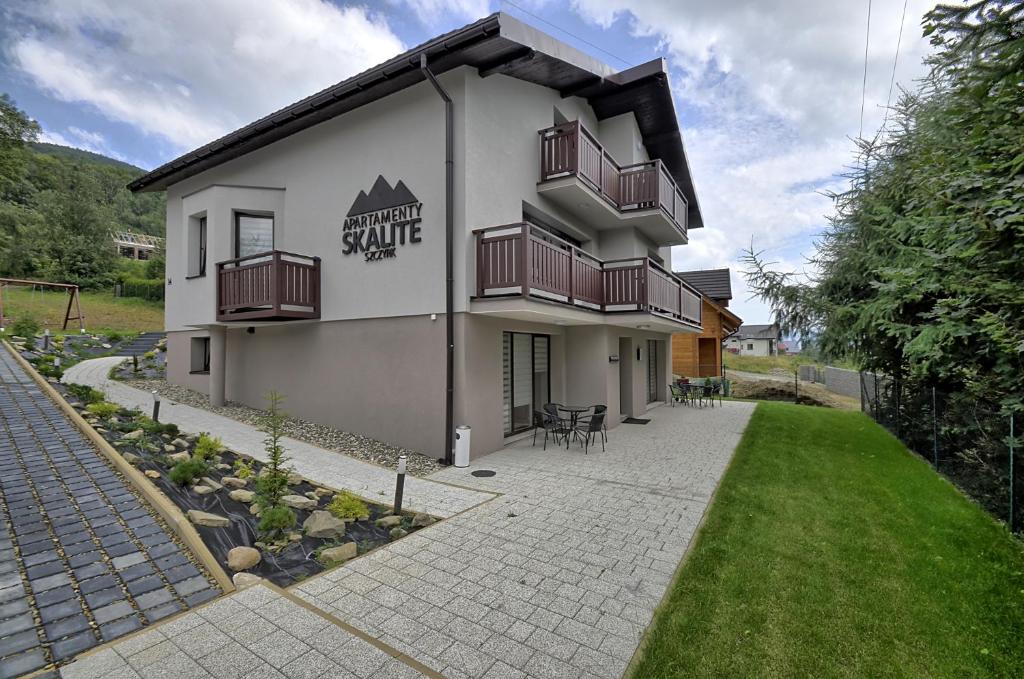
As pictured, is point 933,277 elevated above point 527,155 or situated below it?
below

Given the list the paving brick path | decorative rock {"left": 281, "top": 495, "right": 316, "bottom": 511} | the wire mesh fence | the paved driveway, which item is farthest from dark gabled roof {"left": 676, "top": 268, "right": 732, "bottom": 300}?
the paving brick path

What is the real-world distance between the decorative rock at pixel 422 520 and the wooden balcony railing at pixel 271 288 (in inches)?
249

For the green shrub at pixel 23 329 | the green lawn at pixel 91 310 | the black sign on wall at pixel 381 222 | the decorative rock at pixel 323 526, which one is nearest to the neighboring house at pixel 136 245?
the green lawn at pixel 91 310

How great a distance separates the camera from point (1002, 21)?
10.3 feet

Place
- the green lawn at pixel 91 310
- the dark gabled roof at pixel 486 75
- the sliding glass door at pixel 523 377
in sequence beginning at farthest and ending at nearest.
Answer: the green lawn at pixel 91 310, the sliding glass door at pixel 523 377, the dark gabled roof at pixel 486 75

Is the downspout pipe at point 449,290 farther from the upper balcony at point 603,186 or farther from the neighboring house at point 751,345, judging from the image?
the neighboring house at point 751,345

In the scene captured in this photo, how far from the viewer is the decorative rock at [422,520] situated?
536 cm

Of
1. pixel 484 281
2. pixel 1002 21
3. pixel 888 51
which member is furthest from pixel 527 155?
pixel 1002 21

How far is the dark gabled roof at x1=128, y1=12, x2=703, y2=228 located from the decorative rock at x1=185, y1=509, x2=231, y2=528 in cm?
802

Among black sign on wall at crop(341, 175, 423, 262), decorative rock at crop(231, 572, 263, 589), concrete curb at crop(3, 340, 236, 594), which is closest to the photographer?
decorative rock at crop(231, 572, 263, 589)

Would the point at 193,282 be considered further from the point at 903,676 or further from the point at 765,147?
the point at 765,147

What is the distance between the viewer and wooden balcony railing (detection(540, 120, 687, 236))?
1024 cm

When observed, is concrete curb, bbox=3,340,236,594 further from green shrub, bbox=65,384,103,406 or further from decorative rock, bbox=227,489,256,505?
green shrub, bbox=65,384,103,406

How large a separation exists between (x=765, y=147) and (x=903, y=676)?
1504cm
